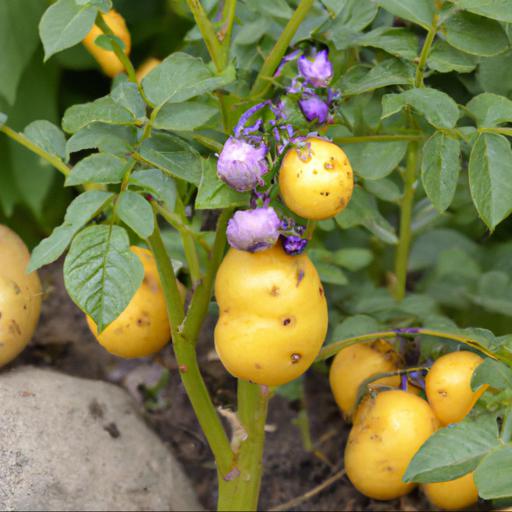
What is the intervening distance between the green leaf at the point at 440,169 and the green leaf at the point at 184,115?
224mm

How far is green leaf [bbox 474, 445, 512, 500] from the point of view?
722mm

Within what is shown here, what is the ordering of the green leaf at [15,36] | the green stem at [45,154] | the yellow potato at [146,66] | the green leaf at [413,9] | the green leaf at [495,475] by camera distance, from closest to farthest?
the green leaf at [495,475] < the green leaf at [413,9] < the green stem at [45,154] < the green leaf at [15,36] < the yellow potato at [146,66]

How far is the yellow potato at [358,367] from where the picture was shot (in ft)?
3.35

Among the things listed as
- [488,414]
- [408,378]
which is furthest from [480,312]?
[488,414]

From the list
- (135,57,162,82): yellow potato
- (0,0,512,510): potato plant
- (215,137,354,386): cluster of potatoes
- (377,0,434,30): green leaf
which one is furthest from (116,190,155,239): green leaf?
(135,57,162,82): yellow potato

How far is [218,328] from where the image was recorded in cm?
84

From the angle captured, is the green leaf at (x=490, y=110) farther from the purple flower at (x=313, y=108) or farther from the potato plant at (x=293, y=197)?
the purple flower at (x=313, y=108)

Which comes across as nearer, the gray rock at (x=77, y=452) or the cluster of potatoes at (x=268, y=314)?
the cluster of potatoes at (x=268, y=314)

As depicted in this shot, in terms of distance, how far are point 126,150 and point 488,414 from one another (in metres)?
0.46

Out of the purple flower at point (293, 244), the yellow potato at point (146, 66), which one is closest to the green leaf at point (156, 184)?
the purple flower at point (293, 244)

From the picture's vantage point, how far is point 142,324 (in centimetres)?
99

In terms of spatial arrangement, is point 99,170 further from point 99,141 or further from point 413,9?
point 413,9

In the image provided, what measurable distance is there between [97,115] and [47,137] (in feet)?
0.58

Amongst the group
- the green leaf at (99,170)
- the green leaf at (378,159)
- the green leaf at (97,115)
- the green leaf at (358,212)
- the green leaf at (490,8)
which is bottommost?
the green leaf at (358,212)
